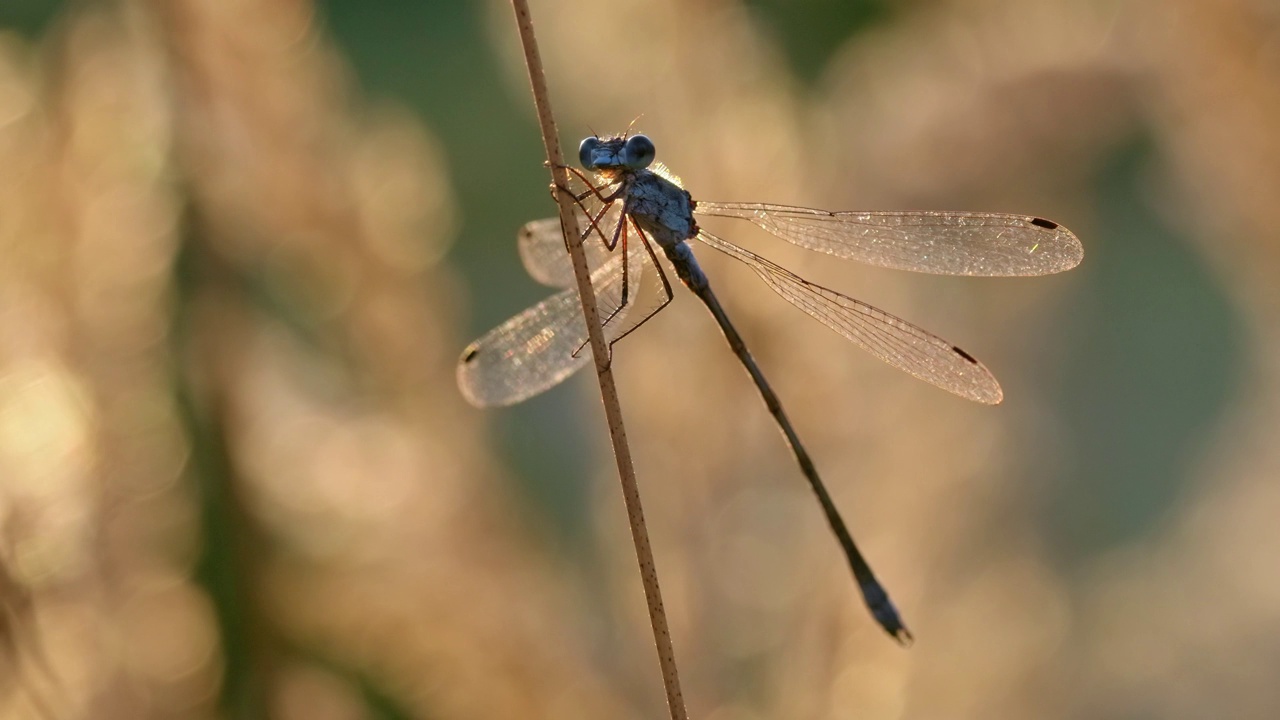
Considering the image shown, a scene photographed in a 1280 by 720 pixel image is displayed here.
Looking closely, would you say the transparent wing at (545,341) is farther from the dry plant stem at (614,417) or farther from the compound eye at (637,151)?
the dry plant stem at (614,417)

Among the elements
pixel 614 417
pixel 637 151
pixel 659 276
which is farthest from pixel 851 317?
pixel 614 417

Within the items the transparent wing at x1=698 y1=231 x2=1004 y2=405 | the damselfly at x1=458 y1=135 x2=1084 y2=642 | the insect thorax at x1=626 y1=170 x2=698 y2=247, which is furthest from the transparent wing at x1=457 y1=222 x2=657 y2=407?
the transparent wing at x1=698 y1=231 x2=1004 y2=405

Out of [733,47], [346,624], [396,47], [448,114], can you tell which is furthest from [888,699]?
[396,47]

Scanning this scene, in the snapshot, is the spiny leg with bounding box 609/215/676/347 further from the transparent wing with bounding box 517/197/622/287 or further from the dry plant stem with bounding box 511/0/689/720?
the dry plant stem with bounding box 511/0/689/720

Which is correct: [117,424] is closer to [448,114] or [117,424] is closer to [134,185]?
[134,185]

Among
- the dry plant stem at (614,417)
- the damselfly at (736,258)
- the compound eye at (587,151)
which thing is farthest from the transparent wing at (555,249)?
the dry plant stem at (614,417)

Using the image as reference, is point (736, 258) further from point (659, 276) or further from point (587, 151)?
point (587, 151)
